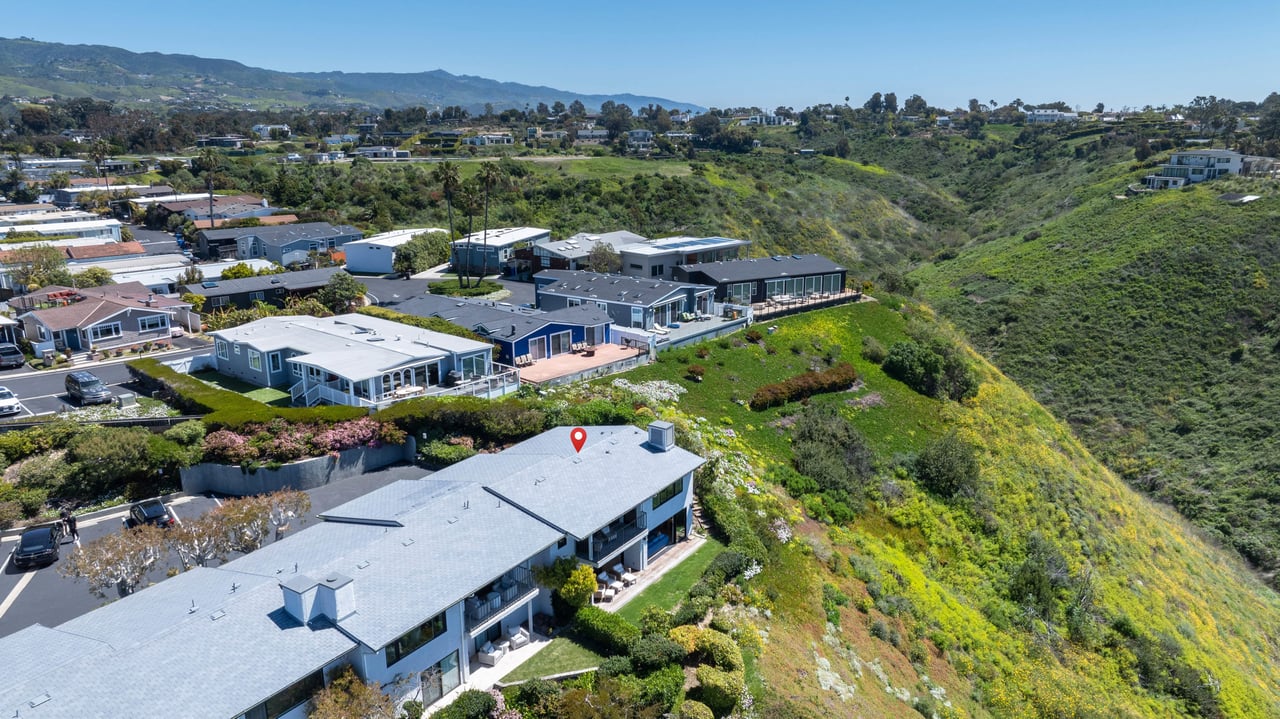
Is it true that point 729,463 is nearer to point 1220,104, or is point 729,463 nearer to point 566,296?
point 566,296

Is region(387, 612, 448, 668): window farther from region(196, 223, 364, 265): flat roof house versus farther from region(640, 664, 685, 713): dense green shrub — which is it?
region(196, 223, 364, 265): flat roof house

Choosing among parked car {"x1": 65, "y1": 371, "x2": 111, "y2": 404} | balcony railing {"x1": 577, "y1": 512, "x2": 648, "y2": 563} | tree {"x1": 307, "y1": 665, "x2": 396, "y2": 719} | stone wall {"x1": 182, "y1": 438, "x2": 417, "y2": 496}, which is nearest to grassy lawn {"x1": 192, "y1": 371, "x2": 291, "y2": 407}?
parked car {"x1": 65, "y1": 371, "x2": 111, "y2": 404}

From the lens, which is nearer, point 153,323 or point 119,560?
point 119,560

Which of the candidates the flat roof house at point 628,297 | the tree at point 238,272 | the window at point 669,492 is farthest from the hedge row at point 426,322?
the window at point 669,492

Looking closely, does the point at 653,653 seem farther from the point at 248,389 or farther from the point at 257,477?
the point at 248,389

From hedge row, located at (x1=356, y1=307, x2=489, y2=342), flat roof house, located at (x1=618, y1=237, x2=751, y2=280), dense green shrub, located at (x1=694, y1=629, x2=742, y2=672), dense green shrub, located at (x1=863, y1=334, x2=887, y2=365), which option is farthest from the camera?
flat roof house, located at (x1=618, y1=237, x2=751, y2=280)

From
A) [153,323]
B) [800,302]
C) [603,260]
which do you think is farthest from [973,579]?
[153,323]

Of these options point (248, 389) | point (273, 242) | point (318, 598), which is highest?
point (273, 242)

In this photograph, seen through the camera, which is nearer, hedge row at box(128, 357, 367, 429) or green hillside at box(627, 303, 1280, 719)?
green hillside at box(627, 303, 1280, 719)
